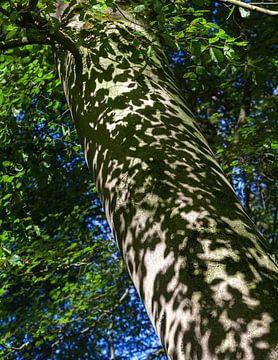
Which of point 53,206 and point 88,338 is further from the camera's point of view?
point 88,338

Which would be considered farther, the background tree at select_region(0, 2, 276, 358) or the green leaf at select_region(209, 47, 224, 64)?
the background tree at select_region(0, 2, 276, 358)

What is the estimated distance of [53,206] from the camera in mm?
10406

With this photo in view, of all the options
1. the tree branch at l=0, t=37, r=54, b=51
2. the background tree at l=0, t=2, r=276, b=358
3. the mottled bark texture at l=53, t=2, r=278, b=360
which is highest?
the background tree at l=0, t=2, r=276, b=358

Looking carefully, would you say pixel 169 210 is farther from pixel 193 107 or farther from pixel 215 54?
pixel 193 107

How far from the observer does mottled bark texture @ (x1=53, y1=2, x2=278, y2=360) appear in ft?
4.35

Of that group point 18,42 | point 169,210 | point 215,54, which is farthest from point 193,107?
point 169,210

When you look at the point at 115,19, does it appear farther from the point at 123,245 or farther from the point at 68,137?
the point at 68,137

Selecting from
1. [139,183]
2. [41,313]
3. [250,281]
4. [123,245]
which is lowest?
[250,281]

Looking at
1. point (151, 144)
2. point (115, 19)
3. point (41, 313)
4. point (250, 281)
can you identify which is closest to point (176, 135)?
point (151, 144)

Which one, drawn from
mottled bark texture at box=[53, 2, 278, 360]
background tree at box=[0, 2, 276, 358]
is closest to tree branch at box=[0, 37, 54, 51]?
background tree at box=[0, 2, 276, 358]

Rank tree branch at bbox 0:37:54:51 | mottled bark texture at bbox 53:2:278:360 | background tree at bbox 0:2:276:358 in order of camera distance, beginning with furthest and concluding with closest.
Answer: background tree at bbox 0:2:276:358, tree branch at bbox 0:37:54:51, mottled bark texture at bbox 53:2:278:360

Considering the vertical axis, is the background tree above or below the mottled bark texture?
above

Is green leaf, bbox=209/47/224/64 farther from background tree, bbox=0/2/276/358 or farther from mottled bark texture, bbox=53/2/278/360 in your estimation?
mottled bark texture, bbox=53/2/278/360

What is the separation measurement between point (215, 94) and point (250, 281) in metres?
7.65
